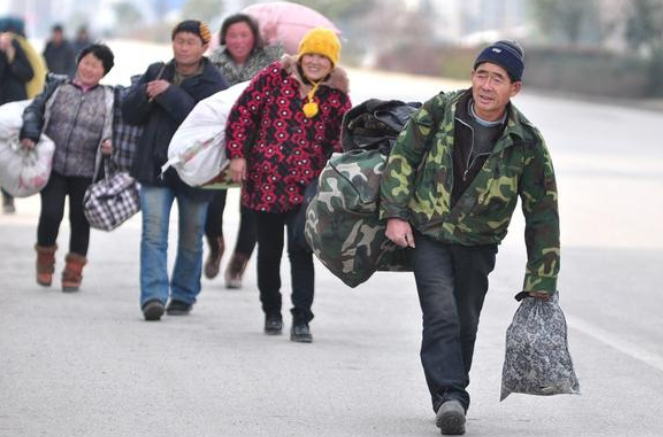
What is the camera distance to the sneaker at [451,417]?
23.4 feet

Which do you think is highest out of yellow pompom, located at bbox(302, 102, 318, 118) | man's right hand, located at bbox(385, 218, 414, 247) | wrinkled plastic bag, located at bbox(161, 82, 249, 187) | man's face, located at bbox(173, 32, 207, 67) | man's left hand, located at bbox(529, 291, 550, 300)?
man's face, located at bbox(173, 32, 207, 67)

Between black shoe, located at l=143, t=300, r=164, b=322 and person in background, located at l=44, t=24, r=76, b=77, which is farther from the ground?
person in background, located at l=44, t=24, r=76, b=77

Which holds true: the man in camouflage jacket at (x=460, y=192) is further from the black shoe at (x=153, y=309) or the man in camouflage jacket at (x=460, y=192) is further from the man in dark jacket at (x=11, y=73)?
the man in dark jacket at (x=11, y=73)

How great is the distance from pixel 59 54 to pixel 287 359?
19.5 metres

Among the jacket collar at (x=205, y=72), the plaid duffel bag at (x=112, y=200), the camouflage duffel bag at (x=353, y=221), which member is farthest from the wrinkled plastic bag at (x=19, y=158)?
the camouflage duffel bag at (x=353, y=221)

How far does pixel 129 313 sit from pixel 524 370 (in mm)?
4114

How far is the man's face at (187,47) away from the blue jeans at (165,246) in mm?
738

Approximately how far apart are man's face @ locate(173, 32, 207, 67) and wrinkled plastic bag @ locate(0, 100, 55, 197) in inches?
51.9

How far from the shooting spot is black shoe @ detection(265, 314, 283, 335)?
10.2m

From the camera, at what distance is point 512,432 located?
7.42 metres

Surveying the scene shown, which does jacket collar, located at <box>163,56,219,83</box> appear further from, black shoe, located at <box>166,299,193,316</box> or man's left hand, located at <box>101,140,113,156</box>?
black shoe, located at <box>166,299,193,316</box>

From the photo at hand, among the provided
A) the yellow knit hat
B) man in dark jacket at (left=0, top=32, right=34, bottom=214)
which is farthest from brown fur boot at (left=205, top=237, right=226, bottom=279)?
man in dark jacket at (left=0, top=32, right=34, bottom=214)

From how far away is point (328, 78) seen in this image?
9.49 metres

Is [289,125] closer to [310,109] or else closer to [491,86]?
[310,109]
